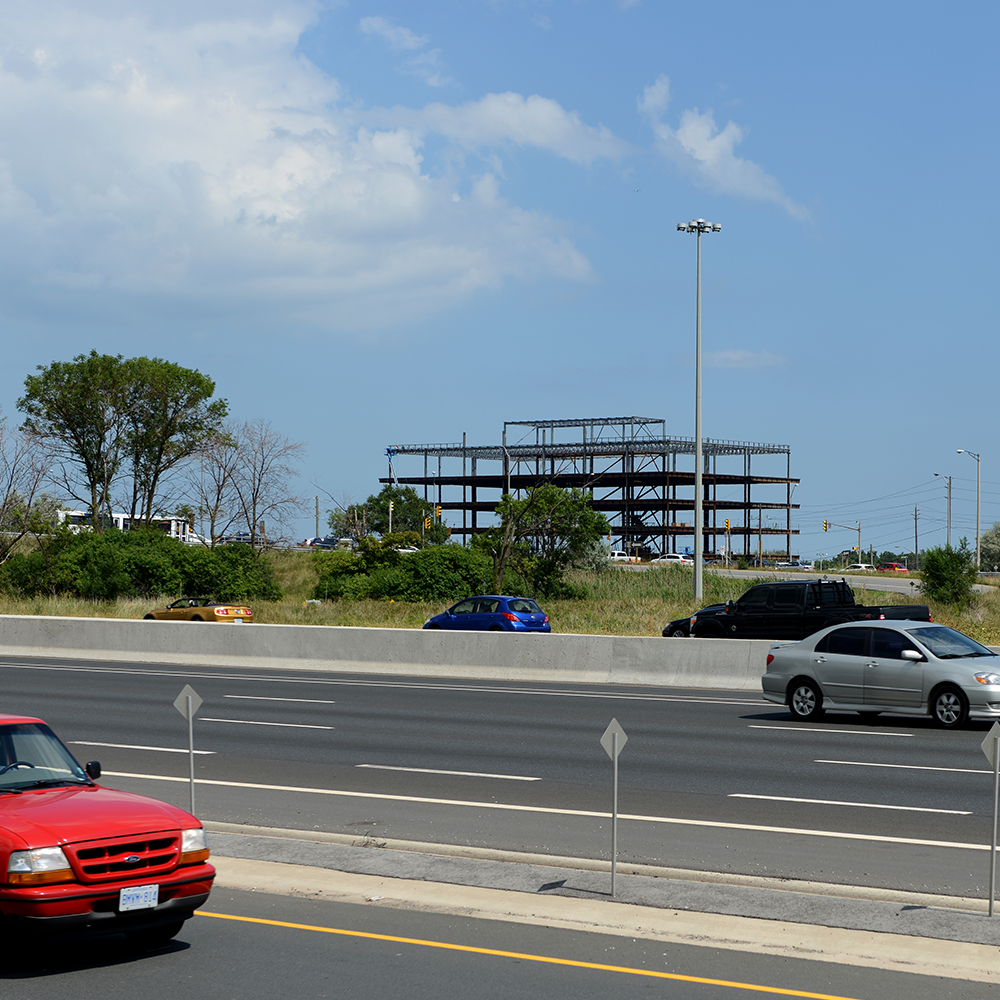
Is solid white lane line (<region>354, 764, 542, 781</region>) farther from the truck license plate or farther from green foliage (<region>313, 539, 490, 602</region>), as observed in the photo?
green foliage (<region>313, 539, 490, 602</region>)

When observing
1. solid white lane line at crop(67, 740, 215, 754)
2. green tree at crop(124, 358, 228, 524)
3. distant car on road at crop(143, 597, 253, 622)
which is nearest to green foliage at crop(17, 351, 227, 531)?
green tree at crop(124, 358, 228, 524)

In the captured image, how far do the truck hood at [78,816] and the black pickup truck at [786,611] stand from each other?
74.3ft

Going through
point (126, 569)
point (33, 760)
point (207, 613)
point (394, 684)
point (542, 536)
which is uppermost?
point (542, 536)

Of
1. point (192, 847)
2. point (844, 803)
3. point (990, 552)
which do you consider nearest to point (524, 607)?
point (844, 803)

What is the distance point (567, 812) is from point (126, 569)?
1757 inches

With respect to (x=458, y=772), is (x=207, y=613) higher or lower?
higher

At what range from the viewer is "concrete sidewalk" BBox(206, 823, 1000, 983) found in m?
7.27

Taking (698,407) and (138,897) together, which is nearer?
(138,897)

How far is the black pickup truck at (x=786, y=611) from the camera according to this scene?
95.6 ft

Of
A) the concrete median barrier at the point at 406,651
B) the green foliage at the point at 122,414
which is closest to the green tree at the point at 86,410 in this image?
the green foliage at the point at 122,414

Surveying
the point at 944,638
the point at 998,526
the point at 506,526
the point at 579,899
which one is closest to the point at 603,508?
the point at 998,526

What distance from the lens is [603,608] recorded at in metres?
42.0

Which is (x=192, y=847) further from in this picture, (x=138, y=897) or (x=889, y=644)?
(x=889, y=644)

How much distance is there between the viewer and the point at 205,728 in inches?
717
